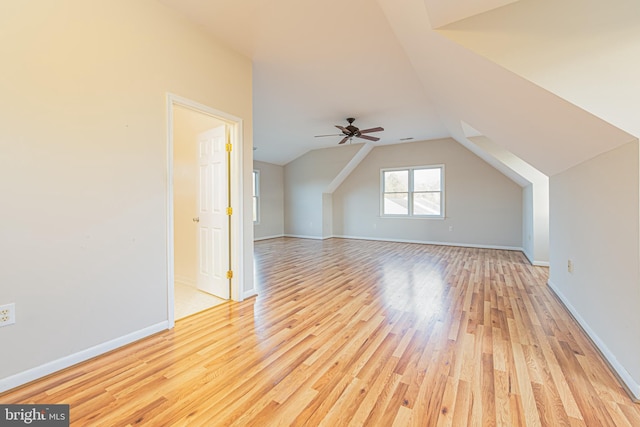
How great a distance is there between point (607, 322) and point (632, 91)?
60.9 inches

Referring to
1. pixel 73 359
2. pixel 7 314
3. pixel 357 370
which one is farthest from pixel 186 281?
pixel 357 370

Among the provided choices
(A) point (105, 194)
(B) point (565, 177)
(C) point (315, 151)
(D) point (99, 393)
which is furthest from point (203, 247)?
(C) point (315, 151)

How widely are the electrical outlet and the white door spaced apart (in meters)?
1.68

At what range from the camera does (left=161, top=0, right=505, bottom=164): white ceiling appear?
2.41m

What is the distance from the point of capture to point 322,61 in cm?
333

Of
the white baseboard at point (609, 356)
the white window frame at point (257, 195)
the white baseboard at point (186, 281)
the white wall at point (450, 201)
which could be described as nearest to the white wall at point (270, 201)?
the white window frame at point (257, 195)

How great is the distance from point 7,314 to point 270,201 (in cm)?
736

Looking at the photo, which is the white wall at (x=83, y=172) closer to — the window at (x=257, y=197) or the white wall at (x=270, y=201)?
the window at (x=257, y=197)

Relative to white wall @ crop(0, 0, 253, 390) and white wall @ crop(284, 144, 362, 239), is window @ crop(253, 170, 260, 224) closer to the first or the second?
white wall @ crop(284, 144, 362, 239)

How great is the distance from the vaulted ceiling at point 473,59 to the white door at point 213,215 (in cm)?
114

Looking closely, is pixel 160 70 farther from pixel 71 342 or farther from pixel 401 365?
pixel 401 365

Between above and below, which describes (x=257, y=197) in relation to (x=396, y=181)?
below

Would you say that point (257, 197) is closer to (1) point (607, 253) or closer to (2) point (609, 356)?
(1) point (607, 253)

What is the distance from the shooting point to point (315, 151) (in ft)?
27.8
